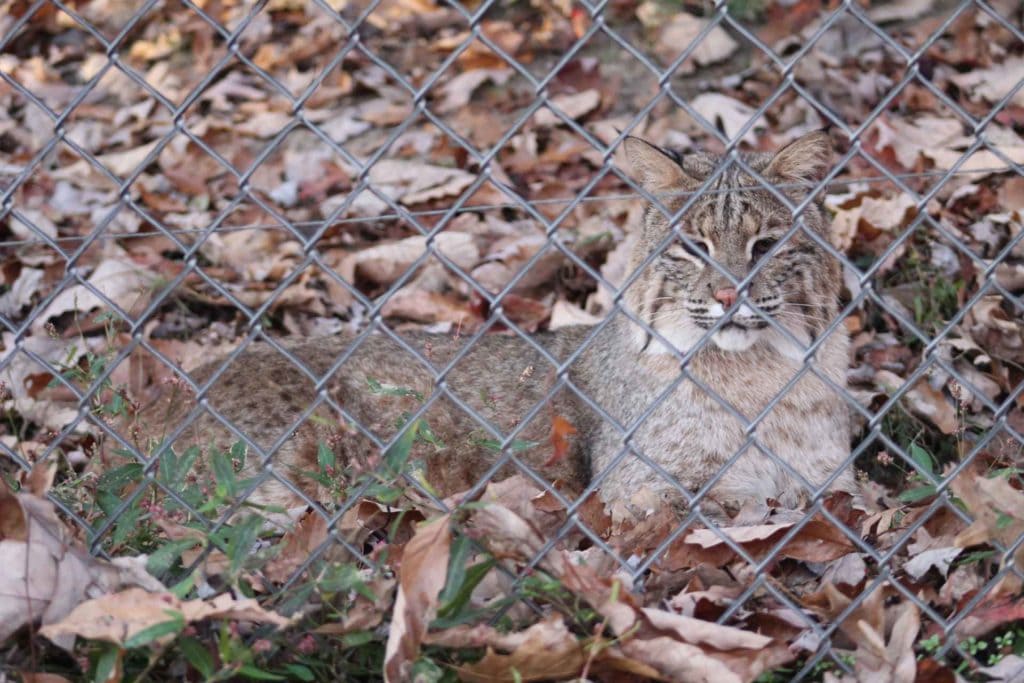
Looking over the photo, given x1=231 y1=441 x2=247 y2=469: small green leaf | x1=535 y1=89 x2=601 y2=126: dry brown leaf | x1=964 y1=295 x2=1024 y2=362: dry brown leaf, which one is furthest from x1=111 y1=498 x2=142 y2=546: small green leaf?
x1=535 y1=89 x2=601 y2=126: dry brown leaf

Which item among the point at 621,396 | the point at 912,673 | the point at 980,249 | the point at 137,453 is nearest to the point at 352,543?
the point at 137,453

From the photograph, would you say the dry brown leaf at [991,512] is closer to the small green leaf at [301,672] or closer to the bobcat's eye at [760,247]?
the bobcat's eye at [760,247]

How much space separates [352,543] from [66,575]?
74 centimetres

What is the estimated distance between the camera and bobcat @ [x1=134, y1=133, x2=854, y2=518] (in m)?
4.84

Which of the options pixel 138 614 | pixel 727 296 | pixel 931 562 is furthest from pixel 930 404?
pixel 138 614

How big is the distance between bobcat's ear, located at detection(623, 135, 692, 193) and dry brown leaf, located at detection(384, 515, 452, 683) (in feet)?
6.63

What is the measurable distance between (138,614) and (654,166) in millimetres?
2644

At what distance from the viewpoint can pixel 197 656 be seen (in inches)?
120

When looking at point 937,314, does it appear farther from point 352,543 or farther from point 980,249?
point 352,543

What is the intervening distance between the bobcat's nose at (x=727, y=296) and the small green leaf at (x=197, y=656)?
91.2 inches

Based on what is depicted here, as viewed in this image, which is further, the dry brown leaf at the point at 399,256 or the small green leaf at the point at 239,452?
the dry brown leaf at the point at 399,256

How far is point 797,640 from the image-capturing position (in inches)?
129

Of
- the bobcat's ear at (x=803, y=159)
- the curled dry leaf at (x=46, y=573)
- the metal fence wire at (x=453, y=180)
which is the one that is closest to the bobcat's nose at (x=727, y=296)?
the metal fence wire at (x=453, y=180)

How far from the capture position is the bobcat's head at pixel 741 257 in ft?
15.6
